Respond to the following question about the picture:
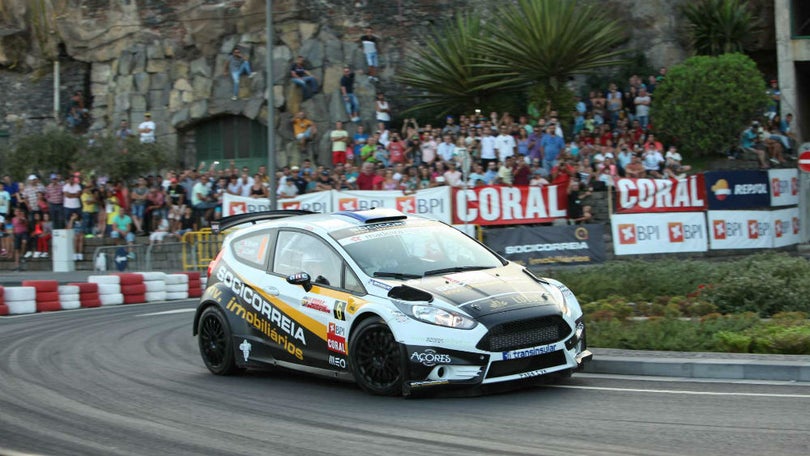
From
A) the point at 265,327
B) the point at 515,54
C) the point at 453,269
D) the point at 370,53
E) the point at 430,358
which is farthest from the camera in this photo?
the point at 370,53

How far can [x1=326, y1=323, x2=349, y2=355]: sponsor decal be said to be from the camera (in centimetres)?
966

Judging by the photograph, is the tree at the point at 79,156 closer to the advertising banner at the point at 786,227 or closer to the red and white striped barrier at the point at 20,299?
the red and white striped barrier at the point at 20,299

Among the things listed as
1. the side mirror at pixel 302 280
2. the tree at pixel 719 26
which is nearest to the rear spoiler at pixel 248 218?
the side mirror at pixel 302 280

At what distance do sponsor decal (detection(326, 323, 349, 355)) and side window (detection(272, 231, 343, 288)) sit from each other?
407mm

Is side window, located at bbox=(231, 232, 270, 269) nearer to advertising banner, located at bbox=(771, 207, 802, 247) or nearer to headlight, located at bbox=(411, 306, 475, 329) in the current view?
headlight, located at bbox=(411, 306, 475, 329)

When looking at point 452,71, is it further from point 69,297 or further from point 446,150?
point 69,297

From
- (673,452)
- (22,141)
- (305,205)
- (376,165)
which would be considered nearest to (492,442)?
(673,452)

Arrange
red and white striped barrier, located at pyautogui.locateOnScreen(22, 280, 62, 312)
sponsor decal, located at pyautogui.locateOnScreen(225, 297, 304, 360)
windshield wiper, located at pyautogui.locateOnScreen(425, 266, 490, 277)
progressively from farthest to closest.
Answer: red and white striped barrier, located at pyautogui.locateOnScreen(22, 280, 62, 312)
sponsor decal, located at pyautogui.locateOnScreen(225, 297, 304, 360)
windshield wiper, located at pyautogui.locateOnScreen(425, 266, 490, 277)

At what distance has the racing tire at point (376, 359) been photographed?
9148 millimetres

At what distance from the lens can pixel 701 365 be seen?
9.64 m

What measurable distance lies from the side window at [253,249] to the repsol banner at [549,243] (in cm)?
1316

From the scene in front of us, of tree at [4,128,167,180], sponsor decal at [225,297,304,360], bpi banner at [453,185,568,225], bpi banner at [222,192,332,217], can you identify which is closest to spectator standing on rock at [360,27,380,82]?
tree at [4,128,167,180]

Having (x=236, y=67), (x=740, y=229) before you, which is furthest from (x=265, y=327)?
(x=236, y=67)

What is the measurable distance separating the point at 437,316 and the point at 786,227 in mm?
19357
